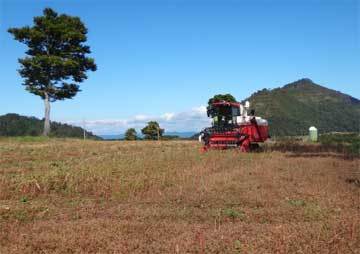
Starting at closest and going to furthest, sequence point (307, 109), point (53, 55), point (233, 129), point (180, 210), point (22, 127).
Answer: point (180, 210) → point (233, 129) → point (53, 55) → point (22, 127) → point (307, 109)

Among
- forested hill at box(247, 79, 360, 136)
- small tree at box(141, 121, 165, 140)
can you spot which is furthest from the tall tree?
forested hill at box(247, 79, 360, 136)

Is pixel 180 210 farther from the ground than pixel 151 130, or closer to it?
closer to it

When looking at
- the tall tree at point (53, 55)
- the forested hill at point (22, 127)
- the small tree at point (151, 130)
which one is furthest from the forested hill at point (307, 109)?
the tall tree at point (53, 55)

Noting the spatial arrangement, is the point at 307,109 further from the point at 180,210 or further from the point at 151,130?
the point at 180,210

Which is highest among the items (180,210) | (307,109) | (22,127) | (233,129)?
(307,109)

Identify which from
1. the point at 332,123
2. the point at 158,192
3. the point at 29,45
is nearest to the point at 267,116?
the point at 332,123

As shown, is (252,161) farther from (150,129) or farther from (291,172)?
(150,129)

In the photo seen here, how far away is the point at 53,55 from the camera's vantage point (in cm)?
3709

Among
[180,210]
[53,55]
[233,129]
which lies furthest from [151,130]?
[180,210]

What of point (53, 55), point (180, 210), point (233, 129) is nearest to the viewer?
point (180, 210)

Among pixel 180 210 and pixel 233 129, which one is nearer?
pixel 180 210

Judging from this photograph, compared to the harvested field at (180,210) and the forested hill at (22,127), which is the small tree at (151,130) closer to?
the forested hill at (22,127)

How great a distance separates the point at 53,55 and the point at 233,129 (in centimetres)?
1956

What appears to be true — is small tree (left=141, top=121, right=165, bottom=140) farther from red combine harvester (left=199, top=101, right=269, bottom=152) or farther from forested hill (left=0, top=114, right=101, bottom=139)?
red combine harvester (left=199, top=101, right=269, bottom=152)
